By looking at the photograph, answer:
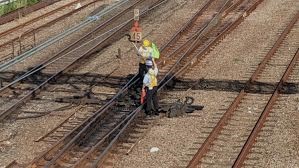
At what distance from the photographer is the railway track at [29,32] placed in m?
24.3

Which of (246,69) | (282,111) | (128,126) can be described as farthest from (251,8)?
(128,126)

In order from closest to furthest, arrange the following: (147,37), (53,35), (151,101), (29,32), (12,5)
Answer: (151,101)
(147,37)
(53,35)
(29,32)
(12,5)

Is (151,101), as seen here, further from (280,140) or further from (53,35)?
(53,35)

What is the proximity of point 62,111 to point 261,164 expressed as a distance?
598cm

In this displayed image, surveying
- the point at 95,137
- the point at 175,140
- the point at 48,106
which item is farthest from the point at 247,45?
the point at 95,137

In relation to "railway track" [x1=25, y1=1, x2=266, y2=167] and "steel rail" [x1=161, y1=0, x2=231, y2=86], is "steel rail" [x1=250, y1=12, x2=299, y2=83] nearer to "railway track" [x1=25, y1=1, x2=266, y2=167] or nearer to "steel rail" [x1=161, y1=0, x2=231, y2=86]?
"steel rail" [x1=161, y1=0, x2=231, y2=86]

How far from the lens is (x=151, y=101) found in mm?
16625

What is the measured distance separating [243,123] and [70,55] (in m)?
9.08

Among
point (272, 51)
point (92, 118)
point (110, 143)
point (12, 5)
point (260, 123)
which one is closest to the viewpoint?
point (110, 143)

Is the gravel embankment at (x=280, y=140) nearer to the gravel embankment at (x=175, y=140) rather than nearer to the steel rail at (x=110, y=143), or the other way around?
the gravel embankment at (x=175, y=140)

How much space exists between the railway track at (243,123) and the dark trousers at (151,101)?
62.4 inches

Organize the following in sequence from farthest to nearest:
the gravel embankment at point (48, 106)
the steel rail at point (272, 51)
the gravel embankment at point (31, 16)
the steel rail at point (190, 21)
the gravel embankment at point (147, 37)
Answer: the gravel embankment at point (31, 16)
the steel rail at point (190, 21)
the gravel embankment at point (147, 37)
the steel rail at point (272, 51)
the gravel embankment at point (48, 106)

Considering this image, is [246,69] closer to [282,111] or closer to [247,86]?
[247,86]

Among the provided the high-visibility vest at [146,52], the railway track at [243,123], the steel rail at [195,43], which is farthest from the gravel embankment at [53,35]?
the railway track at [243,123]
